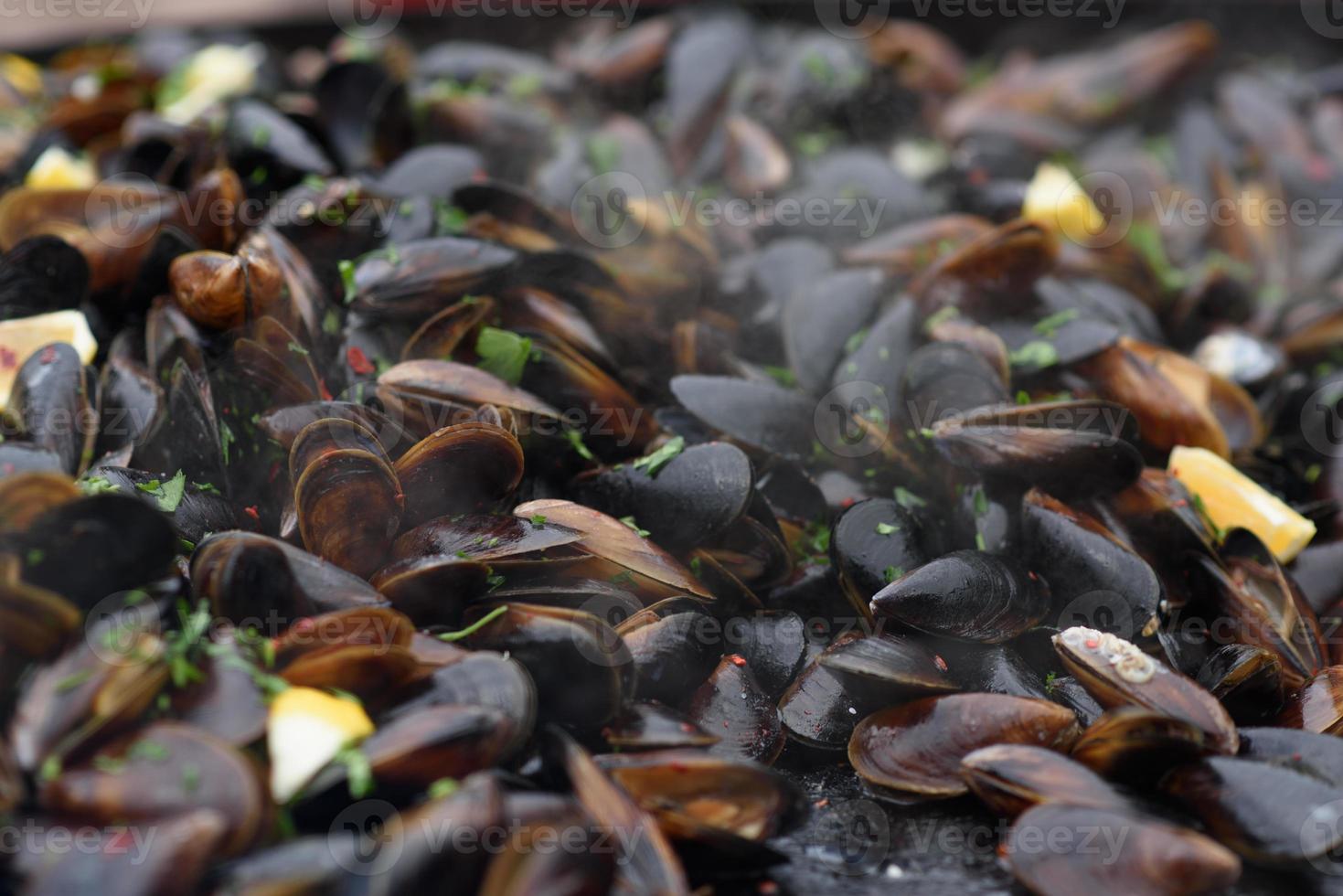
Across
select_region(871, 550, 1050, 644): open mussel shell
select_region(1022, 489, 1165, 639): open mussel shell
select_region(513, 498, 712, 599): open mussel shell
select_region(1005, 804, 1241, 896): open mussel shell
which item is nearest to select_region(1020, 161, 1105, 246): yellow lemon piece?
select_region(1022, 489, 1165, 639): open mussel shell

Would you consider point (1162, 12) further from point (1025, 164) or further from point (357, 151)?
point (357, 151)

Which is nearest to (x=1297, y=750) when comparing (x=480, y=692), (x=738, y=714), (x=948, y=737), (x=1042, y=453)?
(x=948, y=737)

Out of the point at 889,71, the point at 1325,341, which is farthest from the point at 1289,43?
the point at 1325,341

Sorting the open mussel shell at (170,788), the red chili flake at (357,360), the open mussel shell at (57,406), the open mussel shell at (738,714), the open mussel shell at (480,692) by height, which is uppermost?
the red chili flake at (357,360)

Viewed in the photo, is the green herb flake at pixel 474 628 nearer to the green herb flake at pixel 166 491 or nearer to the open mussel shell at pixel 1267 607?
the green herb flake at pixel 166 491

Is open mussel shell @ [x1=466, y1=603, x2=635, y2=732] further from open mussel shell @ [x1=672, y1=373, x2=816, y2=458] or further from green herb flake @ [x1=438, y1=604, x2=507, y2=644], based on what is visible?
open mussel shell @ [x1=672, y1=373, x2=816, y2=458]

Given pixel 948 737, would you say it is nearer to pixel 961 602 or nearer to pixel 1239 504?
pixel 961 602

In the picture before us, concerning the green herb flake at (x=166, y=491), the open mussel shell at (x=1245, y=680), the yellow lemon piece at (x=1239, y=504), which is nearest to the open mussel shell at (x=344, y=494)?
the green herb flake at (x=166, y=491)
